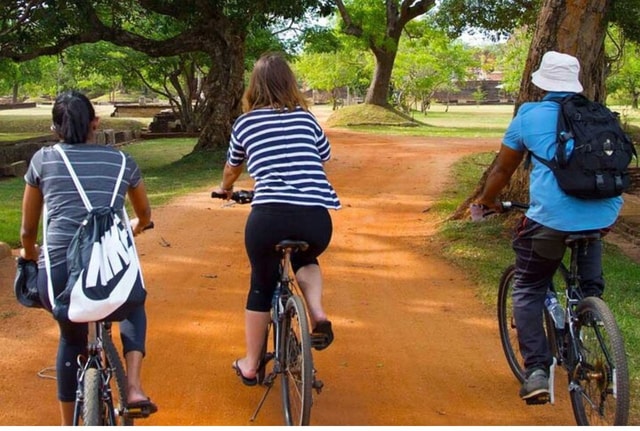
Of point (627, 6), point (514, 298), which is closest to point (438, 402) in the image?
point (514, 298)

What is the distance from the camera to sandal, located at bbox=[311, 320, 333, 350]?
392 cm

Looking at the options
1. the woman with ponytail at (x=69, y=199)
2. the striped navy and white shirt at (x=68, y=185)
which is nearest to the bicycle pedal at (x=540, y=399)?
the woman with ponytail at (x=69, y=199)

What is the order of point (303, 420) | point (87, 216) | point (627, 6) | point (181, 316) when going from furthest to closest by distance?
point (627, 6) → point (181, 316) → point (303, 420) → point (87, 216)

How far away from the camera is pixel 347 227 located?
10.1 m

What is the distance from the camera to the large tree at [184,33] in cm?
1698

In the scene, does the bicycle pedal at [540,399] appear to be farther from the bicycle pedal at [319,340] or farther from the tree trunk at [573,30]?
the tree trunk at [573,30]

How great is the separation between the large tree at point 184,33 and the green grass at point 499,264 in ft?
28.4

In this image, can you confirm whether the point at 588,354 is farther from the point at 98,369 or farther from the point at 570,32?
the point at 570,32

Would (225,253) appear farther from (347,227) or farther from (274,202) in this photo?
(274,202)

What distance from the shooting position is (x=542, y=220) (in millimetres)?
3949

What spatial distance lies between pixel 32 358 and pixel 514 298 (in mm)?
3076

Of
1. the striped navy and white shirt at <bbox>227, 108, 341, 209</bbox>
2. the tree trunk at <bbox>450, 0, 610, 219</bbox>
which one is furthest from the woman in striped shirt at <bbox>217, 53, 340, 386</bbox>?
the tree trunk at <bbox>450, 0, 610, 219</bbox>

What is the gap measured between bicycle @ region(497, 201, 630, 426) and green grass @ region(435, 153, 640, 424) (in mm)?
696

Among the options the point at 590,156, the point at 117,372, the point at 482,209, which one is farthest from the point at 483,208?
the point at 117,372
